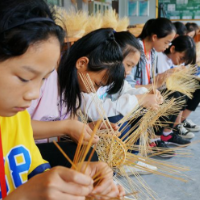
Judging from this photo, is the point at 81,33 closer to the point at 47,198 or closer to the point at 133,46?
the point at 133,46

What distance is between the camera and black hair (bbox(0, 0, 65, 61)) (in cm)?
65

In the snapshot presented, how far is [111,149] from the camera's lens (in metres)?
1.03

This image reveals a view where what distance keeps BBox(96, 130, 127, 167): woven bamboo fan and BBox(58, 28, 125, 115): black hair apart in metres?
0.26

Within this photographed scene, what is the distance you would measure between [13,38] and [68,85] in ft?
2.21

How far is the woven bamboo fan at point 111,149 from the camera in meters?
0.99

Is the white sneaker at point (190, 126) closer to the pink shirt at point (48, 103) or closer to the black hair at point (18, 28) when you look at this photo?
the pink shirt at point (48, 103)

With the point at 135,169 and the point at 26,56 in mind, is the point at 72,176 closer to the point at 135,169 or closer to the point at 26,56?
the point at 26,56

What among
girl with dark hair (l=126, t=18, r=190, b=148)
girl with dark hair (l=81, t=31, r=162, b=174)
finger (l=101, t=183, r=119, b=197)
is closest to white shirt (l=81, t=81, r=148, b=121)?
girl with dark hair (l=81, t=31, r=162, b=174)

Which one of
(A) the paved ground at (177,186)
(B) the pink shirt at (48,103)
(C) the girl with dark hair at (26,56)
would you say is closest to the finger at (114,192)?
(C) the girl with dark hair at (26,56)

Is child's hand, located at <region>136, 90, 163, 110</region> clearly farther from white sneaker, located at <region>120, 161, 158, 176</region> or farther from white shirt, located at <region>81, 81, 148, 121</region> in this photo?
white sneaker, located at <region>120, 161, 158, 176</region>

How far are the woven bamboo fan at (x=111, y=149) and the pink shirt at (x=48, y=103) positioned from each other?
24 centimetres

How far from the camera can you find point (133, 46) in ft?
5.34

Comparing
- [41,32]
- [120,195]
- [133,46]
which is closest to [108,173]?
[120,195]

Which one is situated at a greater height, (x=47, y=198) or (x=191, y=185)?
(x=47, y=198)
